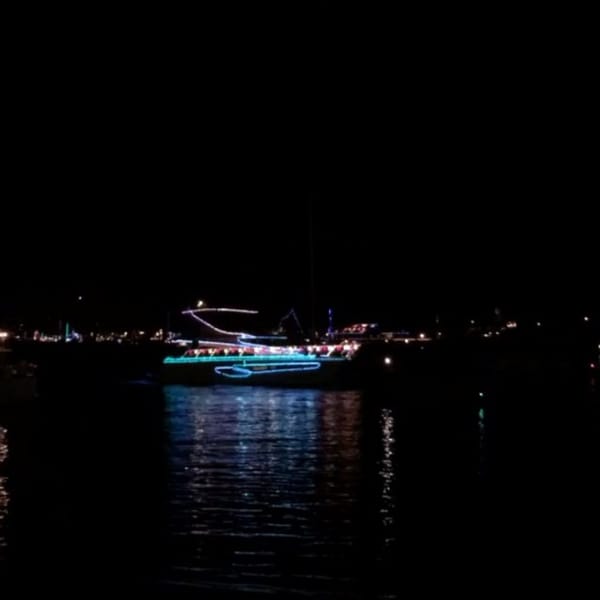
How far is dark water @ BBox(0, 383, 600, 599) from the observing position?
1012cm

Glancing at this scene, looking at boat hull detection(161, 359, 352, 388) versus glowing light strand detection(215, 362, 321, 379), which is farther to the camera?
glowing light strand detection(215, 362, 321, 379)

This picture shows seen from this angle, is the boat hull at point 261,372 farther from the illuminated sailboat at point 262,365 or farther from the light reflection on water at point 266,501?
the light reflection on water at point 266,501

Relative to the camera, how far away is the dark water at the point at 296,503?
33.2ft

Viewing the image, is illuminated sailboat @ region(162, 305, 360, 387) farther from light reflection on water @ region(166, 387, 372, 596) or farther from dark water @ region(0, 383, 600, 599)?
dark water @ region(0, 383, 600, 599)

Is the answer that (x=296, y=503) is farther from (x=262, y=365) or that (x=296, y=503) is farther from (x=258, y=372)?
(x=262, y=365)

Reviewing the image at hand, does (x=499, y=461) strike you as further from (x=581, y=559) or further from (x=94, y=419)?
(x=94, y=419)

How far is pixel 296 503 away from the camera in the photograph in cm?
1405

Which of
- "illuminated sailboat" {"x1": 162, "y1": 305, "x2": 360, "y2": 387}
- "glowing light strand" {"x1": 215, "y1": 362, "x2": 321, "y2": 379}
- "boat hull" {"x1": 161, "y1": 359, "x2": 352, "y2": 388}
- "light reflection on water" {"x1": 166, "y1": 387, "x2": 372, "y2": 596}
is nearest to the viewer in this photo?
"light reflection on water" {"x1": 166, "y1": 387, "x2": 372, "y2": 596}

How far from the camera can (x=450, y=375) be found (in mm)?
53656

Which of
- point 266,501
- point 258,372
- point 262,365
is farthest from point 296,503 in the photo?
point 262,365

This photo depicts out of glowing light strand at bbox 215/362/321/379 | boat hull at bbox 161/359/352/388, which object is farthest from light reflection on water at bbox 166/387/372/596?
glowing light strand at bbox 215/362/321/379

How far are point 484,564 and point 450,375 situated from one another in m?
43.5

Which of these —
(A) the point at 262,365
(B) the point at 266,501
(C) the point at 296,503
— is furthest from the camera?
(A) the point at 262,365

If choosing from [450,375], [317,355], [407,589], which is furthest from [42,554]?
[450,375]
